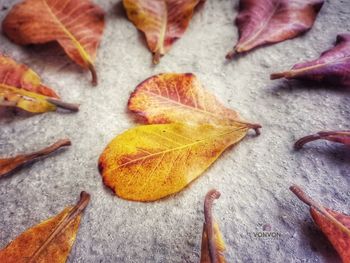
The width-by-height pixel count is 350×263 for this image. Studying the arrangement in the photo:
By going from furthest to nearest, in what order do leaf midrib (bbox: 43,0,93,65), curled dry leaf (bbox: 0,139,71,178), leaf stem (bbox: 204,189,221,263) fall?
leaf midrib (bbox: 43,0,93,65)
curled dry leaf (bbox: 0,139,71,178)
leaf stem (bbox: 204,189,221,263)

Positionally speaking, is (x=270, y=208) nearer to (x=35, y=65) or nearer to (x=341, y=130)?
(x=341, y=130)

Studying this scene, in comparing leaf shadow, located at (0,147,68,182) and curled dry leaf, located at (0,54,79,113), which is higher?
curled dry leaf, located at (0,54,79,113)

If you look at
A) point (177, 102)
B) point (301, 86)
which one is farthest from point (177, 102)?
point (301, 86)

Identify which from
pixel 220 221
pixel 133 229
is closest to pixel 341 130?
pixel 220 221

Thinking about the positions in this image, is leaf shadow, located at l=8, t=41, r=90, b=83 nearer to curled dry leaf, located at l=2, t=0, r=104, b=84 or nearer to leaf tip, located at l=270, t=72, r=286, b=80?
curled dry leaf, located at l=2, t=0, r=104, b=84

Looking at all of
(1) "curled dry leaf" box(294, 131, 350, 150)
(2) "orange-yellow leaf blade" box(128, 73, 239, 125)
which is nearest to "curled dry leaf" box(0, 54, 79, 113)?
(2) "orange-yellow leaf blade" box(128, 73, 239, 125)
